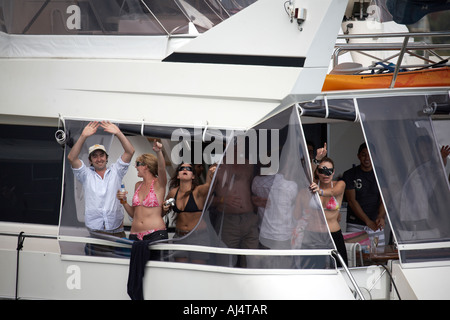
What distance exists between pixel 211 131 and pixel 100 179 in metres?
1.11

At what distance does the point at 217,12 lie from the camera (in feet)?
21.1

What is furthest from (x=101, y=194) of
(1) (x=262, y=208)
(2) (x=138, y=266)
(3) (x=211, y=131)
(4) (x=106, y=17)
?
(4) (x=106, y=17)

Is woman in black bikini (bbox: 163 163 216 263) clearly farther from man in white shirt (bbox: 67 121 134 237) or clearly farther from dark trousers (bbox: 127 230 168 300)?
man in white shirt (bbox: 67 121 134 237)

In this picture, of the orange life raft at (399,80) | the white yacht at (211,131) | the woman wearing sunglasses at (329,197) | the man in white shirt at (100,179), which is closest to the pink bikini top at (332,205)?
the woman wearing sunglasses at (329,197)

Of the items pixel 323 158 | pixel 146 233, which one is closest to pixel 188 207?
pixel 146 233

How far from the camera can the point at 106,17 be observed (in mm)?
6113

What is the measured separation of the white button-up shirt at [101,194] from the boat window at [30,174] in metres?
0.71

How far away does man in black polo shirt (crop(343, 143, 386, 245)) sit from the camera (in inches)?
245

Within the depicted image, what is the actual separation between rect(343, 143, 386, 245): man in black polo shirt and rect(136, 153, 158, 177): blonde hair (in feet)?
6.79

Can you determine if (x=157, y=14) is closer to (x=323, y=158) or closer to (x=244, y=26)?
(x=244, y=26)

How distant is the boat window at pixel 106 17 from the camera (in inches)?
236

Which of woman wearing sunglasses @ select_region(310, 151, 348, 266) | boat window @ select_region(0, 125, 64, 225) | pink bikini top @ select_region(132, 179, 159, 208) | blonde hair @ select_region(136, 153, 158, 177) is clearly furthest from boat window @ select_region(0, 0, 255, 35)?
woman wearing sunglasses @ select_region(310, 151, 348, 266)

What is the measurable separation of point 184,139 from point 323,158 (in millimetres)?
1320

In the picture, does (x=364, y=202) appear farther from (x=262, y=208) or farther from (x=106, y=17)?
(x=106, y=17)
